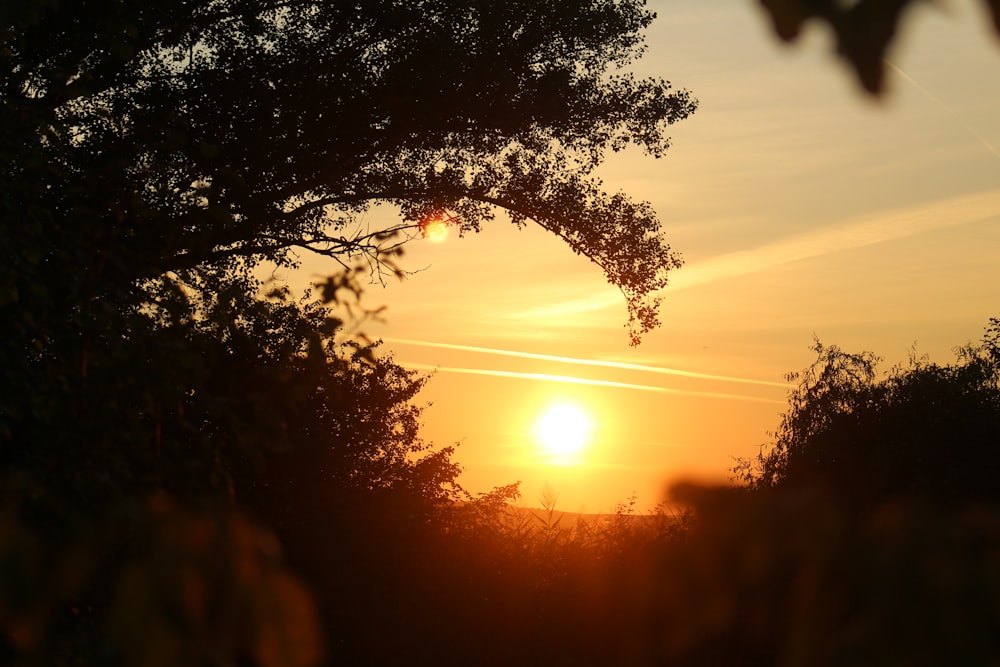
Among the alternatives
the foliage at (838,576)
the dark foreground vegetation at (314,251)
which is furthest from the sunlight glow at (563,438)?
the foliage at (838,576)

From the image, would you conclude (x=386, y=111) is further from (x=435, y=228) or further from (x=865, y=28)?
(x=865, y=28)

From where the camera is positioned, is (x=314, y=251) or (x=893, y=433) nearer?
(x=314, y=251)

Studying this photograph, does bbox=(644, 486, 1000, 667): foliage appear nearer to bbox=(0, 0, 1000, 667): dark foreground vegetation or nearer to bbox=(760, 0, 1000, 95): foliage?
bbox=(760, 0, 1000, 95): foliage

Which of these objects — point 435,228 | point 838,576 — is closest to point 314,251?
point 435,228

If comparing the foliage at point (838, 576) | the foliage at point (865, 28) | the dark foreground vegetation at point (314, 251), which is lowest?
the foliage at point (838, 576)

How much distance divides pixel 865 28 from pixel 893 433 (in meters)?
27.4

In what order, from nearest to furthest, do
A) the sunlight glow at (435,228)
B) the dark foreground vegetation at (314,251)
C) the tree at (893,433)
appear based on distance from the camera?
1. the dark foreground vegetation at (314,251)
2. the sunlight glow at (435,228)
3. the tree at (893,433)

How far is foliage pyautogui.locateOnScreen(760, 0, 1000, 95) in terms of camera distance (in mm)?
1829

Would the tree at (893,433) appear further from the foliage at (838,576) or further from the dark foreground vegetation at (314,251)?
the foliage at (838,576)

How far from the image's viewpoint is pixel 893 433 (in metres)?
27.3

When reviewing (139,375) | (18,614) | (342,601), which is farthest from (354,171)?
(18,614)

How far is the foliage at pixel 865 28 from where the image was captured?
1.83 metres

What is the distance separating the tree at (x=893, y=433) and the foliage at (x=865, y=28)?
22242 mm

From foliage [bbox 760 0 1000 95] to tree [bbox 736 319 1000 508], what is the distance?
22.2m
